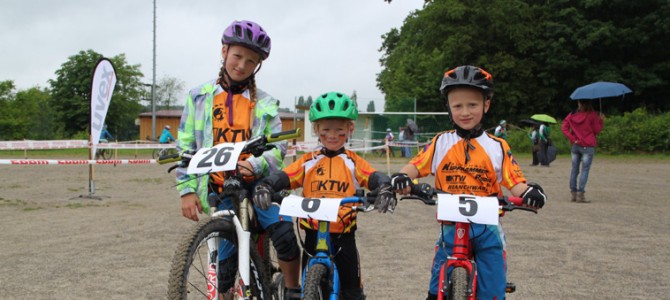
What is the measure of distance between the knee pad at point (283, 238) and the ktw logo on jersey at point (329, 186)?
288 millimetres

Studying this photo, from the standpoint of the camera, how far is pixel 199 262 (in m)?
3.23

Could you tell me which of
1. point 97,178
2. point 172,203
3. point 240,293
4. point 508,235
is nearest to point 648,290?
point 508,235

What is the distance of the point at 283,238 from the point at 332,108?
2.80 feet

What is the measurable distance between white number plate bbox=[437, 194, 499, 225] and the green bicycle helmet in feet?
2.83

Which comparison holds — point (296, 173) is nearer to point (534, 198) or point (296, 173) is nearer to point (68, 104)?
point (534, 198)

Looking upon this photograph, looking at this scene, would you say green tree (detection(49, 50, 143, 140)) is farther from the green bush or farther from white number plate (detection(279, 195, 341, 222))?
white number plate (detection(279, 195, 341, 222))

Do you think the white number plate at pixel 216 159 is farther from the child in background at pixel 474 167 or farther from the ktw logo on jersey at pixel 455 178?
the ktw logo on jersey at pixel 455 178

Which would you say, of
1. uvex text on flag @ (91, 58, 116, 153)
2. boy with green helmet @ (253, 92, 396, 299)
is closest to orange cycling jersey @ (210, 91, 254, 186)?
boy with green helmet @ (253, 92, 396, 299)

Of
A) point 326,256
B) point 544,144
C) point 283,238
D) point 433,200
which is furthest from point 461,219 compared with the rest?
point 544,144

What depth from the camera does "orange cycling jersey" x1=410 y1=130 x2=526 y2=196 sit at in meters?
3.54

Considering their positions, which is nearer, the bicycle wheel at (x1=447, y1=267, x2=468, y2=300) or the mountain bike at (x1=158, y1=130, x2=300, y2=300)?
the bicycle wheel at (x1=447, y1=267, x2=468, y2=300)

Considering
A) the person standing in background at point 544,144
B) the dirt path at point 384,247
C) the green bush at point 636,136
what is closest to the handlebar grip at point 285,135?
the dirt path at point 384,247

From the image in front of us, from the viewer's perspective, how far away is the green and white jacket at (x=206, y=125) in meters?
3.69

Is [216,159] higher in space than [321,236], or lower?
higher
